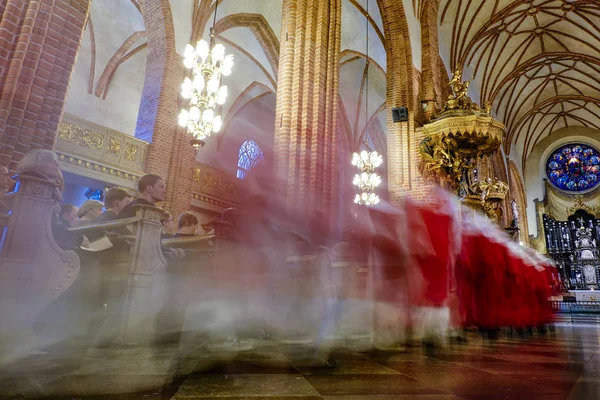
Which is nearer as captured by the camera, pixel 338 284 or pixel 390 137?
pixel 338 284

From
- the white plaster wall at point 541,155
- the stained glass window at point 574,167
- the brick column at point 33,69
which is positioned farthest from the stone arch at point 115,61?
the stained glass window at point 574,167

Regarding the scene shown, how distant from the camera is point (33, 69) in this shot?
3.12 meters

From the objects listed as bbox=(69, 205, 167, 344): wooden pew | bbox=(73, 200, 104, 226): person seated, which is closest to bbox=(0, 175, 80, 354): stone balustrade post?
bbox=(69, 205, 167, 344): wooden pew

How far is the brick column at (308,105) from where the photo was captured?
659cm

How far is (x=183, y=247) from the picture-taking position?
3490 mm

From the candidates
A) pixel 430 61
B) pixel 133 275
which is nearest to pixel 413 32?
pixel 430 61

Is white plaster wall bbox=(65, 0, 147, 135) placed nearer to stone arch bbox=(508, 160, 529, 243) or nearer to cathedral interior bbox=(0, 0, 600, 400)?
cathedral interior bbox=(0, 0, 600, 400)

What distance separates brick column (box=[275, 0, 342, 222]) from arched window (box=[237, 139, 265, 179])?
11294mm

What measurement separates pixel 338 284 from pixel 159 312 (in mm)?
1622

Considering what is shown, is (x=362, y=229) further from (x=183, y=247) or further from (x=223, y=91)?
(x=223, y=91)

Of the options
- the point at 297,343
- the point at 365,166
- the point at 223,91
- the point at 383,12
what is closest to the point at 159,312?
the point at 297,343

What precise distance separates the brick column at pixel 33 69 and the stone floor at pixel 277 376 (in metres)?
1.71

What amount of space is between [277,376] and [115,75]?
15320 mm

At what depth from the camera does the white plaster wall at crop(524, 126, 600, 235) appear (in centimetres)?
2686
